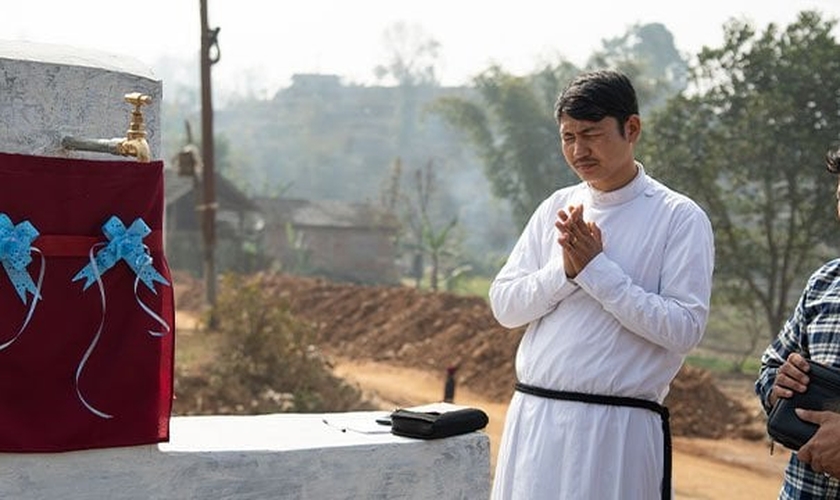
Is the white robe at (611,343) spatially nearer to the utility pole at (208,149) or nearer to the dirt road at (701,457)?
the dirt road at (701,457)

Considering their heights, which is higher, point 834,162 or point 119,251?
point 834,162

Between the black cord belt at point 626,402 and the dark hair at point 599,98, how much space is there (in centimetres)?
71

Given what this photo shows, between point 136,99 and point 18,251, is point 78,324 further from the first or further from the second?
point 136,99

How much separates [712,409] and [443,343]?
457 centimetres

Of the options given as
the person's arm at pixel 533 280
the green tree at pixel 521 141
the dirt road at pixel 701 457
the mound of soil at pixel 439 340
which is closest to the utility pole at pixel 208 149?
the mound of soil at pixel 439 340

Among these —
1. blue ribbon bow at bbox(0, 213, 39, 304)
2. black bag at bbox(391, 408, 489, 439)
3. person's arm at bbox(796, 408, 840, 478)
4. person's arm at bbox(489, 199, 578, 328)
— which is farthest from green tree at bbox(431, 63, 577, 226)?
blue ribbon bow at bbox(0, 213, 39, 304)

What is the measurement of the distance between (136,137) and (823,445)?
1.73m

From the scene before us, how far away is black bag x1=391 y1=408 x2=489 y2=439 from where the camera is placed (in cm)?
305

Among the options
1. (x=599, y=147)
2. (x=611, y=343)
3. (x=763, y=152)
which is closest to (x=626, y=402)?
(x=611, y=343)

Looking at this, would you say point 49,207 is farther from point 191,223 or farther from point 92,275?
point 191,223

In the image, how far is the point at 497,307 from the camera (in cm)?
325

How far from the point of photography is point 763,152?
47.6 ft

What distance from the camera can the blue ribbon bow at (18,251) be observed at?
2592mm

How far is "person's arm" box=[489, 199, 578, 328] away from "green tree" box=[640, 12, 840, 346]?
1115 centimetres
